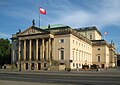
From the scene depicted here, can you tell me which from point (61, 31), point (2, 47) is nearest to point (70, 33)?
point (61, 31)

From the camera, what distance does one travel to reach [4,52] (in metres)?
115

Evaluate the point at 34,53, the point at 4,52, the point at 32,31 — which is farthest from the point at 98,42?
the point at 4,52

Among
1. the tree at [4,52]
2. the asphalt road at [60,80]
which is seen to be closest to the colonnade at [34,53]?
the tree at [4,52]

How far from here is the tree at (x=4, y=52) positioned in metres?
110

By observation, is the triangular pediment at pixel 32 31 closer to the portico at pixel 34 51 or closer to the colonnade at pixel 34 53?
the portico at pixel 34 51

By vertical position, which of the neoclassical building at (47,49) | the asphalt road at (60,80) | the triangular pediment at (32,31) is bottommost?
the asphalt road at (60,80)

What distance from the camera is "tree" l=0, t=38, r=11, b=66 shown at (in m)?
110

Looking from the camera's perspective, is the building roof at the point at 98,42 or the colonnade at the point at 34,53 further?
the building roof at the point at 98,42

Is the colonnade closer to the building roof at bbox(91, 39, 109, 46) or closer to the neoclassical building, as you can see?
the neoclassical building

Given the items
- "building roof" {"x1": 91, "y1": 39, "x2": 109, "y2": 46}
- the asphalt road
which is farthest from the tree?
the asphalt road

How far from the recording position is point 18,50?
9169cm

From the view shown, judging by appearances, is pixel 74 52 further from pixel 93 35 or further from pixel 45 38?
pixel 93 35

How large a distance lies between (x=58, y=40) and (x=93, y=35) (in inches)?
1617

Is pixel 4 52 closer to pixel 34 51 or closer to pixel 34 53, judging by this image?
pixel 34 51
